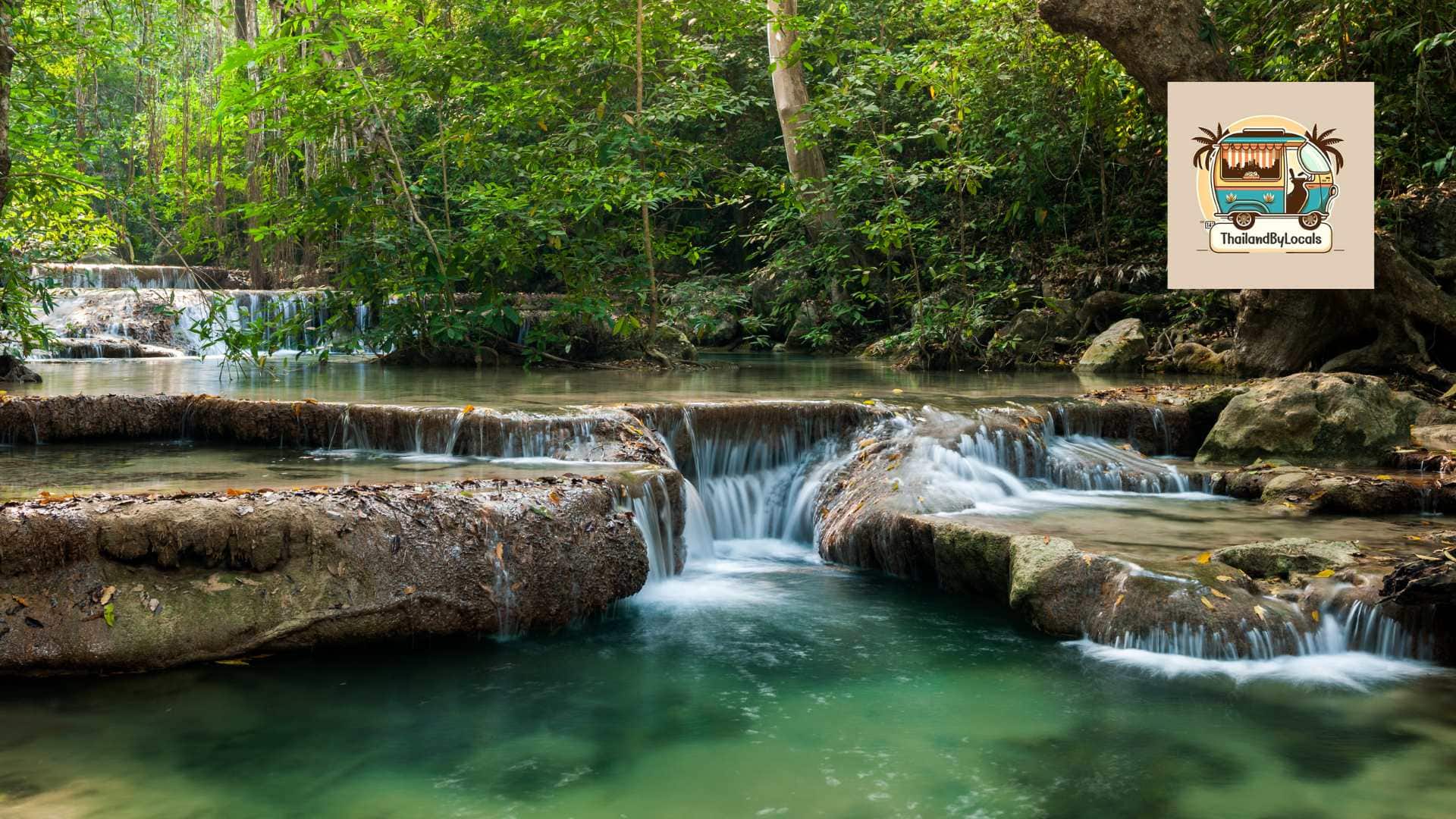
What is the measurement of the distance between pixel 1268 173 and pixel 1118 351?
14.3 feet

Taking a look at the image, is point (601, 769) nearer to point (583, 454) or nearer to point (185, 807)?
point (185, 807)

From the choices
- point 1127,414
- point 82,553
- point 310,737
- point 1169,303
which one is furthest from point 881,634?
point 1169,303

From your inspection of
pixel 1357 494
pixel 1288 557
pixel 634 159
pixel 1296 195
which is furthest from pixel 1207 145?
pixel 634 159

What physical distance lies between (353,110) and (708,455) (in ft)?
18.5

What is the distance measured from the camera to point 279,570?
420cm

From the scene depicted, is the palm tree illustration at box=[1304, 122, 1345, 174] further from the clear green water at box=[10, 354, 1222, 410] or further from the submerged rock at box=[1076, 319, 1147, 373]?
the submerged rock at box=[1076, 319, 1147, 373]

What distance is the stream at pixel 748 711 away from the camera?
3.31m

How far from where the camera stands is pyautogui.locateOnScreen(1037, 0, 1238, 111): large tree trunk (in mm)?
9336

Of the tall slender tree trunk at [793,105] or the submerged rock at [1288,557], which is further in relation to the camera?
the tall slender tree trunk at [793,105]

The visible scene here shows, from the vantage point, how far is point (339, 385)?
8703 mm

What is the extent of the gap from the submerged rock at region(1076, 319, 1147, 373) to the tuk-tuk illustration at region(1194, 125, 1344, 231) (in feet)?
11.9

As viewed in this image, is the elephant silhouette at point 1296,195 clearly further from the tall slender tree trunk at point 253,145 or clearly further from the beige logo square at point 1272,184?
the tall slender tree trunk at point 253,145

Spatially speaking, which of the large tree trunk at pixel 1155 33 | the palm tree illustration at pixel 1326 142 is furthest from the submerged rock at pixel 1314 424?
the large tree trunk at pixel 1155 33

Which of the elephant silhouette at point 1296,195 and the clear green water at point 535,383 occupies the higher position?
the elephant silhouette at point 1296,195
